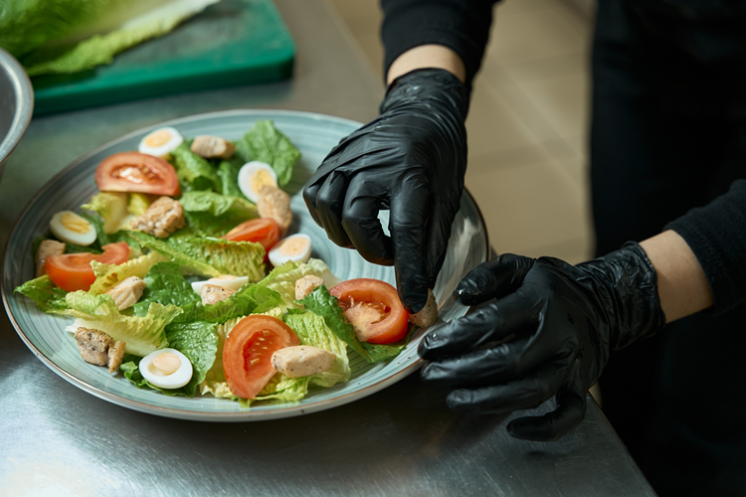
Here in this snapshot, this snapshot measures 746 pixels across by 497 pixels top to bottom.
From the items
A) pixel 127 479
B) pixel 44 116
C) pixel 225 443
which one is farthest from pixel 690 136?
pixel 44 116

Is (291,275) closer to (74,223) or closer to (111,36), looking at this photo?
(74,223)

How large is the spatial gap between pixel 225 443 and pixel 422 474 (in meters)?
0.29

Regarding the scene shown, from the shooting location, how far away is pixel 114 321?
2.84 ft

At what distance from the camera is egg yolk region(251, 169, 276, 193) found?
126 centimetres

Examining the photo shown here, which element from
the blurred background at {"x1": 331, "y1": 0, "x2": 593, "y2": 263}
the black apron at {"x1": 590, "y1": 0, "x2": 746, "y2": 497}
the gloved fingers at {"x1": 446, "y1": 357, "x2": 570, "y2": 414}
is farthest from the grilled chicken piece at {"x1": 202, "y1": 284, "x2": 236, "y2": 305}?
the blurred background at {"x1": 331, "y1": 0, "x2": 593, "y2": 263}

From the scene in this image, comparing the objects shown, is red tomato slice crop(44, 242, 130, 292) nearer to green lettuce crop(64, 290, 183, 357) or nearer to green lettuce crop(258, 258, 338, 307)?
green lettuce crop(64, 290, 183, 357)

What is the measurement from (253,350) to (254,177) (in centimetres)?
50

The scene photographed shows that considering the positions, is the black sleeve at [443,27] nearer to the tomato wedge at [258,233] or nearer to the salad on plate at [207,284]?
the salad on plate at [207,284]

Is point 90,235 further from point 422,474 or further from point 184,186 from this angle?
point 422,474

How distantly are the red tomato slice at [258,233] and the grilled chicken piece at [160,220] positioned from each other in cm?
10

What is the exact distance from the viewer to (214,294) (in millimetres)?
966

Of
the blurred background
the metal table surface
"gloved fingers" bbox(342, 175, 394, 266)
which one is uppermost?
"gloved fingers" bbox(342, 175, 394, 266)

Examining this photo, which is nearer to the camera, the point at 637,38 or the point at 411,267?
the point at 411,267

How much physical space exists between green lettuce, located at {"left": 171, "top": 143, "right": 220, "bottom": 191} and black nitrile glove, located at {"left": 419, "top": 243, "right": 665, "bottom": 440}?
639mm
